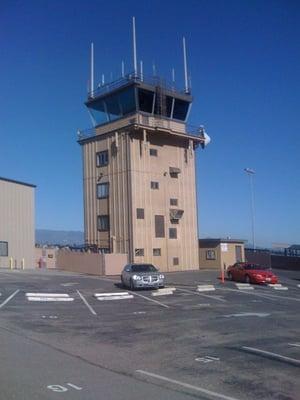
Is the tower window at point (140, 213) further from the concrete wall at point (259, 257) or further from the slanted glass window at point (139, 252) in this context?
the concrete wall at point (259, 257)

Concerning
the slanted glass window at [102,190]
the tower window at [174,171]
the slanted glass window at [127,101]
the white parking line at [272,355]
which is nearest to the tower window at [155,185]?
the tower window at [174,171]

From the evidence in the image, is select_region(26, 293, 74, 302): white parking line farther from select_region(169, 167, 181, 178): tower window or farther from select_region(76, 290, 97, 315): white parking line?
select_region(169, 167, 181, 178): tower window

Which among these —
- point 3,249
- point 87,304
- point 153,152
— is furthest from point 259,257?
point 87,304

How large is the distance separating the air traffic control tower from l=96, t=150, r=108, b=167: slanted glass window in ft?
0.28

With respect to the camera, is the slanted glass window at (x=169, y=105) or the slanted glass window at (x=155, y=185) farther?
the slanted glass window at (x=169, y=105)

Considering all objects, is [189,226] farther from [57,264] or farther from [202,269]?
[57,264]

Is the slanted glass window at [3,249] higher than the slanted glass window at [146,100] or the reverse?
the reverse

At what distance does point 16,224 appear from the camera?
4666 cm

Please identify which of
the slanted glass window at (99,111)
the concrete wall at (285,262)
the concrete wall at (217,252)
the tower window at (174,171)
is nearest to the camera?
the tower window at (174,171)

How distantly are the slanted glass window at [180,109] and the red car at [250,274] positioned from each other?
1605cm

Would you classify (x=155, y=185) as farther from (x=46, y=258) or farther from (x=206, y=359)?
(x=206, y=359)

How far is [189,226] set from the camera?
1989 inches

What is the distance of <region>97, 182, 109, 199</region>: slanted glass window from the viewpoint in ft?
159

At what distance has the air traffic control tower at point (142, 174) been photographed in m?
46.3
